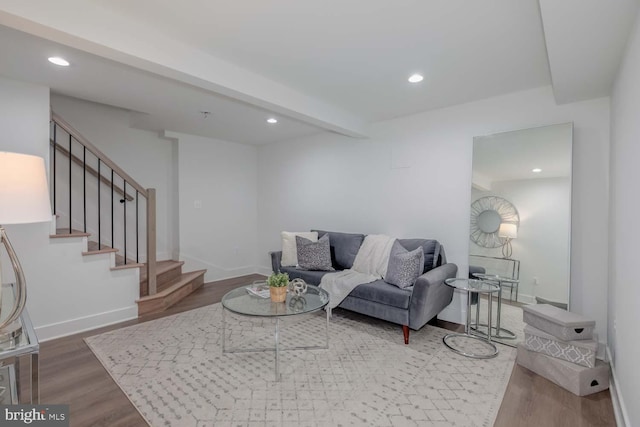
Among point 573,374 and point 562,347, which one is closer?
point 573,374

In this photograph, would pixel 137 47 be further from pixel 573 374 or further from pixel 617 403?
pixel 617 403

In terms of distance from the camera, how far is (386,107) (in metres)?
3.53

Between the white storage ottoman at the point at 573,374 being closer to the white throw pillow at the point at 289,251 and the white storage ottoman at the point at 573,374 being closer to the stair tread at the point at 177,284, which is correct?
the white throw pillow at the point at 289,251

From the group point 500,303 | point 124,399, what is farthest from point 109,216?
point 500,303

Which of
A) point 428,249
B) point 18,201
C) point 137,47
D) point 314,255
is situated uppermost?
point 137,47

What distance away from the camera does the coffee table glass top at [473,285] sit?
2.79m

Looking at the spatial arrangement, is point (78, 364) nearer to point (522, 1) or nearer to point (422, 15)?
point (422, 15)

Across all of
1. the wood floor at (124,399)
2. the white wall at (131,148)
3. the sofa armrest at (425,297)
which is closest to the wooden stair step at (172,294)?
the white wall at (131,148)

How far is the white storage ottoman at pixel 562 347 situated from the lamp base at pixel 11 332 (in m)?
3.16

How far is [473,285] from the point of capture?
115 inches

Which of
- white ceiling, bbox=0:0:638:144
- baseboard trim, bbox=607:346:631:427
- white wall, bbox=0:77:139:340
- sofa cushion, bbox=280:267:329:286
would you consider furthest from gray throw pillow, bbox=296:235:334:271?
baseboard trim, bbox=607:346:631:427

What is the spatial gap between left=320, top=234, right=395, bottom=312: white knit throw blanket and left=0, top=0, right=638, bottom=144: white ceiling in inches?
61.8

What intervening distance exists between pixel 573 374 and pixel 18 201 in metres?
3.30

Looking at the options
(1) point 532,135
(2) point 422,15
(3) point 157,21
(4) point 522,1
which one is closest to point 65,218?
(3) point 157,21
